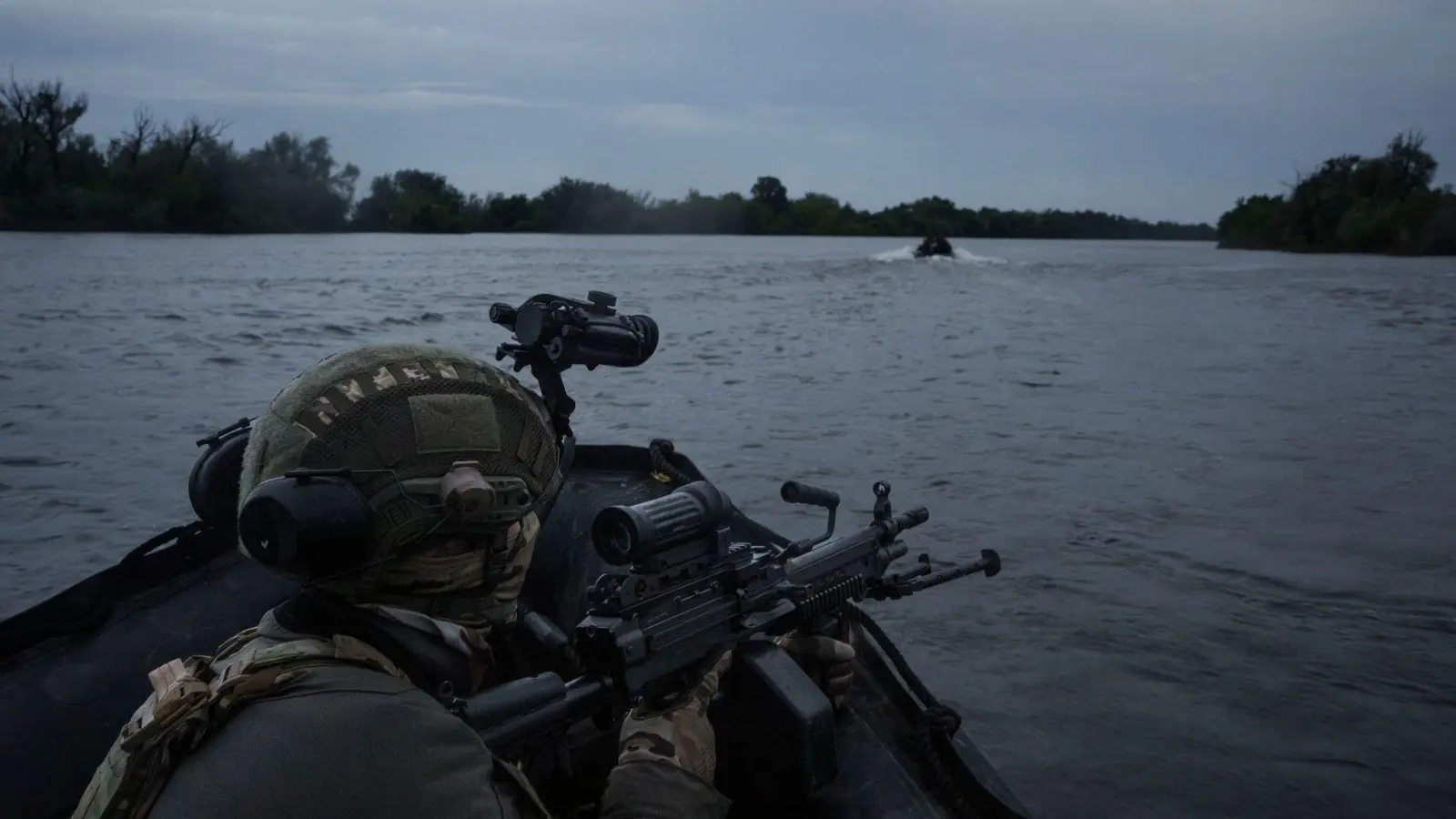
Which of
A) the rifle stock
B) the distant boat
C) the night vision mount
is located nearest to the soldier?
the rifle stock

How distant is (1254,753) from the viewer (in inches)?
222

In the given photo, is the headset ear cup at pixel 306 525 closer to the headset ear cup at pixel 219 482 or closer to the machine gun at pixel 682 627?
the machine gun at pixel 682 627

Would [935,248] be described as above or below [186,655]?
below

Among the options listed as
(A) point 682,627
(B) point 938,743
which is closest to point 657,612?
(A) point 682,627

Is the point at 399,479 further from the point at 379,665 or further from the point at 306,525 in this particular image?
the point at 379,665

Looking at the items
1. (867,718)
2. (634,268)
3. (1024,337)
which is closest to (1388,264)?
(634,268)

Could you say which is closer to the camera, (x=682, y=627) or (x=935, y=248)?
(x=682, y=627)

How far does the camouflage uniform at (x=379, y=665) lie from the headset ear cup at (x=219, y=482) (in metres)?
0.90

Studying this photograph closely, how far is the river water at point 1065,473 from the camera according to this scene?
5.89 m

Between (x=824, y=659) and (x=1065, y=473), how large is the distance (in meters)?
7.92

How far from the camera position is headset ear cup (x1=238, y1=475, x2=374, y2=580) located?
5.85 feet

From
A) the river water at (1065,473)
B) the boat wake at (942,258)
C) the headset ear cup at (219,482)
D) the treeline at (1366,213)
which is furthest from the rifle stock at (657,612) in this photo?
the treeline at (1366,213)

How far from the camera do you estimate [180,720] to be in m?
1.63

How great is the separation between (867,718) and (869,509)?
17.7ft
